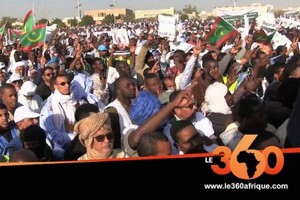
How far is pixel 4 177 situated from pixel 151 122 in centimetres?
94

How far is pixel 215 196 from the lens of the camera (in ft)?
8.55

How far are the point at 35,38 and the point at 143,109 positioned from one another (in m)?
5.18

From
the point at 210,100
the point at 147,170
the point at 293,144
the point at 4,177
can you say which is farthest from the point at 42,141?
the point at 293,144

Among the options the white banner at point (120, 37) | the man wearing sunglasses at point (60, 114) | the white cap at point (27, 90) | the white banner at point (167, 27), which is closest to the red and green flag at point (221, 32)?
the white banner at point (167, 27)

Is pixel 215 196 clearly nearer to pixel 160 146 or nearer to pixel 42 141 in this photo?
pixel 160 146

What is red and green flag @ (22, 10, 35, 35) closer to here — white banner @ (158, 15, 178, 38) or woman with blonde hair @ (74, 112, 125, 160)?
white banner @ (158, 15, 178, 38)

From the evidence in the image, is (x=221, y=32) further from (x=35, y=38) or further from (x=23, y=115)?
(x=23, y=115)

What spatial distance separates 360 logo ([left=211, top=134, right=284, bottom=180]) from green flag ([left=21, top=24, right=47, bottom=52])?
610 cm

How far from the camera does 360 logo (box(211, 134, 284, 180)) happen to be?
2.59 metres

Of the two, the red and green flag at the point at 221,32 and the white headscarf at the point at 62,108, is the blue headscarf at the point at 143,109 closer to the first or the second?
the white headscarf at the point at 62,108

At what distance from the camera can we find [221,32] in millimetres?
8219

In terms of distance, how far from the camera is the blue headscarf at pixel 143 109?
142 inches

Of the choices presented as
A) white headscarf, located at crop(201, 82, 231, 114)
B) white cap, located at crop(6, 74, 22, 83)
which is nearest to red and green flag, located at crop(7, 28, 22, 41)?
white cap, located at crop(6, 74, 22, 83)

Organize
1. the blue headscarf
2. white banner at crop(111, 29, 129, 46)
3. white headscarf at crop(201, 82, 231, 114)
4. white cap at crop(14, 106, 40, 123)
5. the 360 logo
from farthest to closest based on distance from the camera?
white banner at crop(111, 29, 129, 46)
white headscarf at crop(201, 82, 231, 114)
white cap at crop(14, 106, 40, 123)
the blue headscarf
the 360 logo
